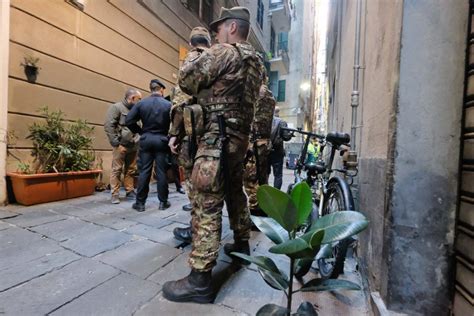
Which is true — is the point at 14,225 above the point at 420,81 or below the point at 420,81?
below

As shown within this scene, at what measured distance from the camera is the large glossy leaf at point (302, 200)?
0.95m

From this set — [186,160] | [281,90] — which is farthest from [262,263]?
[281,90]

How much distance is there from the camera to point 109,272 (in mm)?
1765

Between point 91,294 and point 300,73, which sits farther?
point 300,73

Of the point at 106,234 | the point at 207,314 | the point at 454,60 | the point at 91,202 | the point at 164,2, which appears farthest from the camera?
the point at 164,2

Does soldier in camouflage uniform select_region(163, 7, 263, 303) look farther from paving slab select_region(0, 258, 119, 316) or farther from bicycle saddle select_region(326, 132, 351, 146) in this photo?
bicycle saddle select_region(326, 132, 351, 146)

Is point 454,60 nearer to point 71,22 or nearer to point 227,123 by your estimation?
point 227,123

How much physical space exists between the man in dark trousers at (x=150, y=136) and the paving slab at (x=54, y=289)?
1.65 m

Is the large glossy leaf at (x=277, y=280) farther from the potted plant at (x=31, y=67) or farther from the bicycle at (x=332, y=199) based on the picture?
the potted plant at (x=31, y=67)

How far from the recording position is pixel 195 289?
146 cm

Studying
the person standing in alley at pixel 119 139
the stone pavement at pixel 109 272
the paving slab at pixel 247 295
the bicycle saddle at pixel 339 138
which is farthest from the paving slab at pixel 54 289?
the person standing in alley at pixel 119 139

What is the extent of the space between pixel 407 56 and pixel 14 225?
345 cm

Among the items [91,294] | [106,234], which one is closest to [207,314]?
[91,294]

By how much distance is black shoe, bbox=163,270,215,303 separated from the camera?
1458mm
